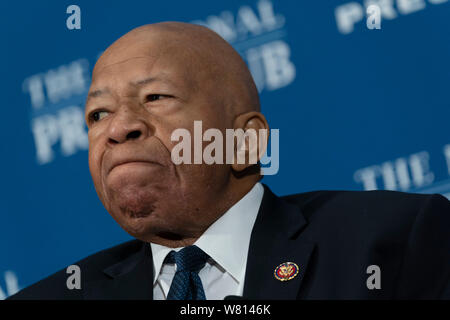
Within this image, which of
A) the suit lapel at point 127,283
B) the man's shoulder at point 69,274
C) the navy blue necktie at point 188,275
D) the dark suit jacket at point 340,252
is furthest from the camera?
the man's shoulder at point 69,274

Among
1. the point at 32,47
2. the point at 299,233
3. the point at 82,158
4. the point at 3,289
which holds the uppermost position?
the point at 32,47

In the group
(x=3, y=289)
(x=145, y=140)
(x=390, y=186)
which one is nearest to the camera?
(x=145, y=140)

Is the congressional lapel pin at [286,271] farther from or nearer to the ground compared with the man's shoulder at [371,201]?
nearer to the ground

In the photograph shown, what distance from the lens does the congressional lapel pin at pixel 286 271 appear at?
1738 mm

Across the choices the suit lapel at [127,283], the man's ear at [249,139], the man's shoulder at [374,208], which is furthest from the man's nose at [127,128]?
the man's shoulder at [374,208]

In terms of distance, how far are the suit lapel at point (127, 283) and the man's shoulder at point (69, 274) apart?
4 centimetres

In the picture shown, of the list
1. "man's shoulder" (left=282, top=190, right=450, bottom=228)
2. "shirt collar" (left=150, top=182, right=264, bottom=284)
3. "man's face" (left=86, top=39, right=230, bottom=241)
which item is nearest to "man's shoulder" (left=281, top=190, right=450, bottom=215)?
"man's shoulder" (left=282, top=190, right=450, bottom=228)

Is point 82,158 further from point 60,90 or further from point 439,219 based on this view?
point 439,219

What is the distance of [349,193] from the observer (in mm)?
2010

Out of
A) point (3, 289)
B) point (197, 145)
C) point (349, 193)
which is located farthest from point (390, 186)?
point (3, 289)

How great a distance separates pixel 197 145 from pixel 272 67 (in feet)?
2.49

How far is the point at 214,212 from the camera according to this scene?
1891 millimetres

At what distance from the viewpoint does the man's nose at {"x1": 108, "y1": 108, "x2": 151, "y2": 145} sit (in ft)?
5.84

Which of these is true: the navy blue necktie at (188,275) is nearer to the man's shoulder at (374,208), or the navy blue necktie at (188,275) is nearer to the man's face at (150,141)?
the man's face at (150,141)
